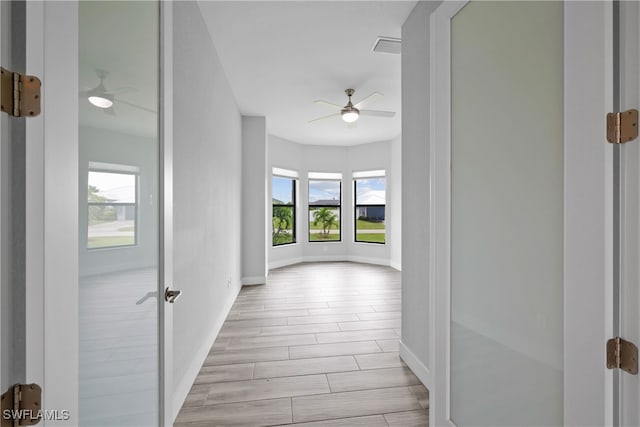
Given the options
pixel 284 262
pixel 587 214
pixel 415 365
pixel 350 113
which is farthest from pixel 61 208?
pixel 284 262

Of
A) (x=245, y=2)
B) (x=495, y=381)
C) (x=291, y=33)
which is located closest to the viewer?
(x=495, y=381)

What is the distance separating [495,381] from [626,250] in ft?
2.63

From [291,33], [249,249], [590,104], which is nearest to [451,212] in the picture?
[590,104]

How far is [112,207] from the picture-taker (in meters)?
1.07

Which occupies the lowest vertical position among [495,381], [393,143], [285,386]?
[285,386]

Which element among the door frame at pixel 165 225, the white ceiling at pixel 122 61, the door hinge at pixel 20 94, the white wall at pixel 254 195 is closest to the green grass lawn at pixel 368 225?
the white wall at pixel 254 195

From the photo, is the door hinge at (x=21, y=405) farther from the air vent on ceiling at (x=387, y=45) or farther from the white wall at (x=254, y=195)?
the white wall at (x=254, y=195)

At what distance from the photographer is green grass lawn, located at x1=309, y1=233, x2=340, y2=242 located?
7.51 metres

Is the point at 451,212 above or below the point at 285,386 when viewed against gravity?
above

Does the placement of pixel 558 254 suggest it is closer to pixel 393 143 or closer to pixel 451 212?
pixel 451 212

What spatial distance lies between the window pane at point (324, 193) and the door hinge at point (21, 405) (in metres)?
6.85

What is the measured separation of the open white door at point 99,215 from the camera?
71 centimetres

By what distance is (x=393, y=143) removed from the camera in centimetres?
685

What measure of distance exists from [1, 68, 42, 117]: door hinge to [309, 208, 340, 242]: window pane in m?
6.82
